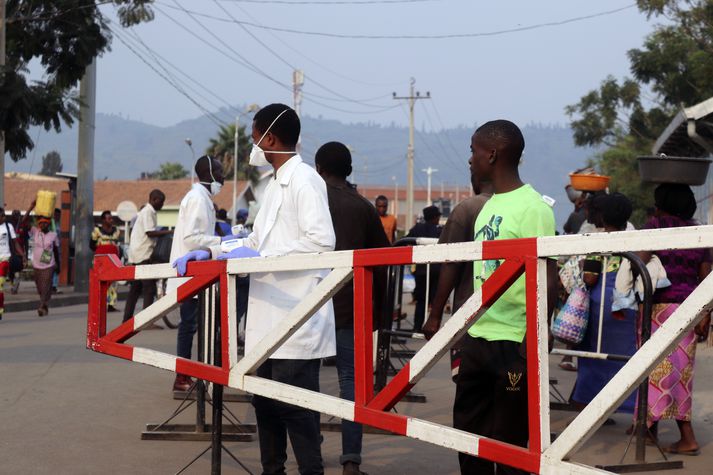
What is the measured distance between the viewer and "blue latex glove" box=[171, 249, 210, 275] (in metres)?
4.96

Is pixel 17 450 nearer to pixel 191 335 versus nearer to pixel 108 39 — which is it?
pixel 191 335

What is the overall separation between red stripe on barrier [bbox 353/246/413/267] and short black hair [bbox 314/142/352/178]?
269 centimetres

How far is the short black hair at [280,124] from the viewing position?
18.1ft

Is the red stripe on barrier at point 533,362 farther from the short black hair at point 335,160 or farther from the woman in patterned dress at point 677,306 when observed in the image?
the woman in patterned dress at point 677,306

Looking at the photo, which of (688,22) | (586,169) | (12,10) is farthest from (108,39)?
(688,22)

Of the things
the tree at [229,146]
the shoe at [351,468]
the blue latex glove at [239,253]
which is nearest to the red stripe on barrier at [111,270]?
the blue latex glove at [239,253]

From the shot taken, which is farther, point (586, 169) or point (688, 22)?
point (688, 22)

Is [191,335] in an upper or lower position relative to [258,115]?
lower

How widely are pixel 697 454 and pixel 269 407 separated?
3480mm

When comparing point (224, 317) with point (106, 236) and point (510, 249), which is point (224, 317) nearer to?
point (510, 249)

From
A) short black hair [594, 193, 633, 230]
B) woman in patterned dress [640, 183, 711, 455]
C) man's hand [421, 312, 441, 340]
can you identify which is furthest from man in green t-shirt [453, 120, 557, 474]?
short black hair [594, 193, 633, 230]

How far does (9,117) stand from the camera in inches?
800

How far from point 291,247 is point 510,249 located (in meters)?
1.72

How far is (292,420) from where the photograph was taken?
5211 mm
